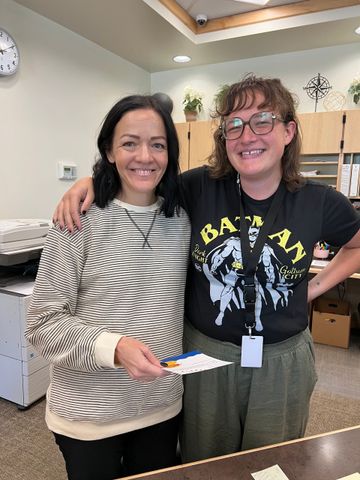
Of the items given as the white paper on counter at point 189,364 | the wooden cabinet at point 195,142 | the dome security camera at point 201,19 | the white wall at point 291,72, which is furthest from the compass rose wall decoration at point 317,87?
the white paper on counter at point 189,364

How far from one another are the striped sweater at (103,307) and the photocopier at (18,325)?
1.38m

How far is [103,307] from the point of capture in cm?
94

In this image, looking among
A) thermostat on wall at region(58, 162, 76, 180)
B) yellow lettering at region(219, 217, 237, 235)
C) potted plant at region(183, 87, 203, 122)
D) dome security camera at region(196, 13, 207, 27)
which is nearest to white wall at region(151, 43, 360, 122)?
potted plant at region(183, 87, 203, 122)

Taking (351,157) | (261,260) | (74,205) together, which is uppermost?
(351,157)

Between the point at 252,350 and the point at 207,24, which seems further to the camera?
the point at 207,24

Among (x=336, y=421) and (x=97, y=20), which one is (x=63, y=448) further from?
(x=97, y=20)

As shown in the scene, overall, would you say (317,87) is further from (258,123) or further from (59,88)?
(258,123)

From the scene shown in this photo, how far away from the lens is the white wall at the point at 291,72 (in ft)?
11.3

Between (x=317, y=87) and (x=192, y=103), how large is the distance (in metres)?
1.28

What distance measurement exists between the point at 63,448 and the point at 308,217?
980 millimetres

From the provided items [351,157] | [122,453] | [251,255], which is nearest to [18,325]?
[122,453]

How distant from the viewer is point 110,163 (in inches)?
42.1

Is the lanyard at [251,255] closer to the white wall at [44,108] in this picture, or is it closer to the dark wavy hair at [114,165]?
the dark wavy hair at [114,165]

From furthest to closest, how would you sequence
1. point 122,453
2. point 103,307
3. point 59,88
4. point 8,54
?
point 59,88 → point 8,54 → point 122,453 → point 103,307
